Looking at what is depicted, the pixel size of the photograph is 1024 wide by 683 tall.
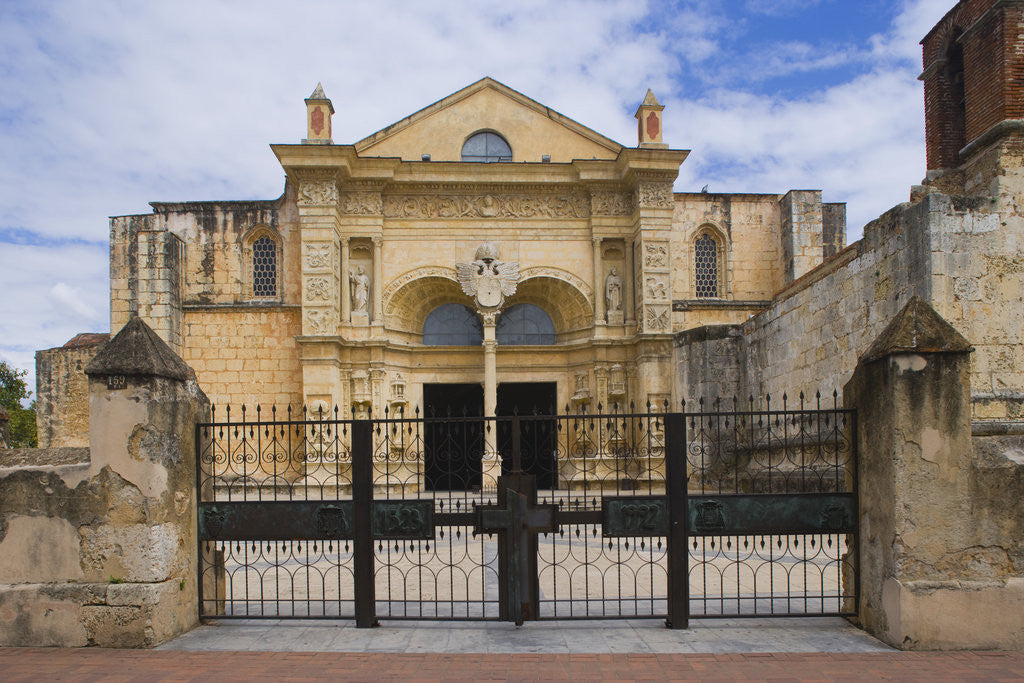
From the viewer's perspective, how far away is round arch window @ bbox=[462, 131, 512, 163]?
21.8 meters

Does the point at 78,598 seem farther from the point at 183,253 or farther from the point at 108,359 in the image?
the point at 183,253

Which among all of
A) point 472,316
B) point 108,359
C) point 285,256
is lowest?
point 108,359

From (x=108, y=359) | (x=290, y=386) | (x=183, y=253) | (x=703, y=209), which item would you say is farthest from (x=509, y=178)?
(x=108, y=359)

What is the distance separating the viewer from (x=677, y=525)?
6512 mm

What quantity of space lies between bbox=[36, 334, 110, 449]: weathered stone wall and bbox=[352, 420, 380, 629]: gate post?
19282 mm

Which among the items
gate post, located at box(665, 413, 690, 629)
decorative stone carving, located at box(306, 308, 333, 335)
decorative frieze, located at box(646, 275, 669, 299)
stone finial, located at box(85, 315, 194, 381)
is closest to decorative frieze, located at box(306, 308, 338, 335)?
decorative stone carving, located at box(306, 308, 333, 335)

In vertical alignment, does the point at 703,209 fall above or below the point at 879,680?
above

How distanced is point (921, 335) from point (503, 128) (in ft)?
57.1

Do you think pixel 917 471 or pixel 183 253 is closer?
pixel 917 471

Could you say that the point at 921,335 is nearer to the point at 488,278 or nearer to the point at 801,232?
the point at 488,278

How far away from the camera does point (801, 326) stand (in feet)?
45.9

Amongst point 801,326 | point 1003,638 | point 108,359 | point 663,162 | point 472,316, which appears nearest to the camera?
point 1003,638

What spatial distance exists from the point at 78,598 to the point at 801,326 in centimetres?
1232

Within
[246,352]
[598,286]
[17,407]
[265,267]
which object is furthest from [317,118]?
[17,407]
